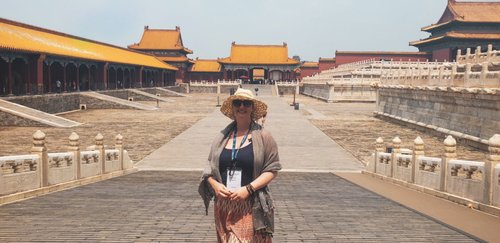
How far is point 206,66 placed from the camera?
3127 inches

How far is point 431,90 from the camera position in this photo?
72.2 feet

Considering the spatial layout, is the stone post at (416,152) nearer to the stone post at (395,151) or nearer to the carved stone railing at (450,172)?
the carved stone railing at (450,172)

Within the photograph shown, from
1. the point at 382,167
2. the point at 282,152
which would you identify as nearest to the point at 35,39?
the point at 282,152

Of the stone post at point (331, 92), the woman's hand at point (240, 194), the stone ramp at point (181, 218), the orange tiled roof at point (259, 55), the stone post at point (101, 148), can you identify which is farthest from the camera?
the orange tiled roof at point (259, 55)

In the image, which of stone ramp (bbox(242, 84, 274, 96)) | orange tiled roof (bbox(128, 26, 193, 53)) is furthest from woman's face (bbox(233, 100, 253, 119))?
orange tiled roof (bbox(128, 26, 193, 53))

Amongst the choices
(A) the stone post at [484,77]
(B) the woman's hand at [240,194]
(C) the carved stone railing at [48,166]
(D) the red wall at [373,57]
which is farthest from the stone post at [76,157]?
(D) the red wall at [373,57]

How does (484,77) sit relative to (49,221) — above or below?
above

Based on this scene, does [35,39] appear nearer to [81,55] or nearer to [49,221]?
[81,55]

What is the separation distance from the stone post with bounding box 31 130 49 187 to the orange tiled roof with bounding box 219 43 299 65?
64729 millimetres

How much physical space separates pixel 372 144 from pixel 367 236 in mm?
14574

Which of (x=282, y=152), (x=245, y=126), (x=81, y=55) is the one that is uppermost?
(x=81, y=55)

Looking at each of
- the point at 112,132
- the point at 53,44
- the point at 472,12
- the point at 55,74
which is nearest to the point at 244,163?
the point at 112,132

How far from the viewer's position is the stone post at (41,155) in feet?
29.9

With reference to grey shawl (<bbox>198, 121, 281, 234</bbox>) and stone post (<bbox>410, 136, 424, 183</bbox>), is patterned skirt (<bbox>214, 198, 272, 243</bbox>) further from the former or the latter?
stone post (<bbox>410, 136, 424, 183</bbox>)
